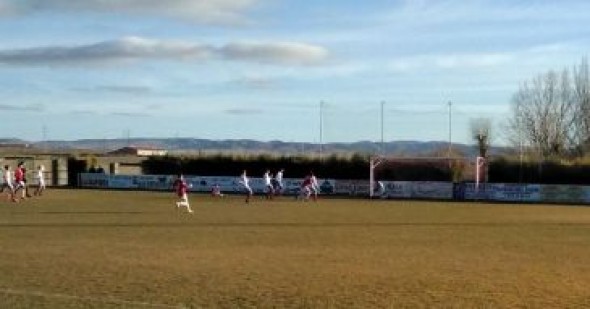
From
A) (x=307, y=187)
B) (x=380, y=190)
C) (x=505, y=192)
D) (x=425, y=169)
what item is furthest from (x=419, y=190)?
(x=307, y=187)

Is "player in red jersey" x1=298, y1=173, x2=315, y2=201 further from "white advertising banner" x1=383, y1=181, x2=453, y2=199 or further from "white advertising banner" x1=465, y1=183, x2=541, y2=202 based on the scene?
"white advertising banner" x1=465, y1=183, x2=541, y2=202


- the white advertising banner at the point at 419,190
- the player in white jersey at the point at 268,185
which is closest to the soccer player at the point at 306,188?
the player in white jersey at the point at 268,185

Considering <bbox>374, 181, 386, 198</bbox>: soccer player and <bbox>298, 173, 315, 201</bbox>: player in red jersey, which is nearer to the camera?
<bbox>298, 173, 315, 201</bbox>: player in red jersey

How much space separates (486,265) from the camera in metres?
19.8

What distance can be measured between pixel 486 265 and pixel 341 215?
60.4ft

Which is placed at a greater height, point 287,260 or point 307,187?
point 307,187

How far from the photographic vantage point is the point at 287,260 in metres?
20.3

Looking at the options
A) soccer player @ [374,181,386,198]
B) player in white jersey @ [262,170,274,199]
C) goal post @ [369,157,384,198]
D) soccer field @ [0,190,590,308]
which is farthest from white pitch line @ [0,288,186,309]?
goal post @ [369,157,384,198]

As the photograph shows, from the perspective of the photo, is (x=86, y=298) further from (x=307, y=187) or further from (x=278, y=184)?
(x=278, y=184)

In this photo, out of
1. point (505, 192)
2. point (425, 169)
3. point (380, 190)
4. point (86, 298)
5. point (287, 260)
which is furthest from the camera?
point (425, 169)

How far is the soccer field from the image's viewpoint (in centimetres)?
1486

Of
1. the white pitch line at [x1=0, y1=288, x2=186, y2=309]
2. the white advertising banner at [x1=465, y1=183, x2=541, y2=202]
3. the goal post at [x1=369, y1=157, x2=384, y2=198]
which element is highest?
the goal post at [x1=369, y1=157, x2=384, y2=198]

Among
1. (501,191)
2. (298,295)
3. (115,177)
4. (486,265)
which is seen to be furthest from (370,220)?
(115,177)

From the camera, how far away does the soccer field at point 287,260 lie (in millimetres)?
14859
